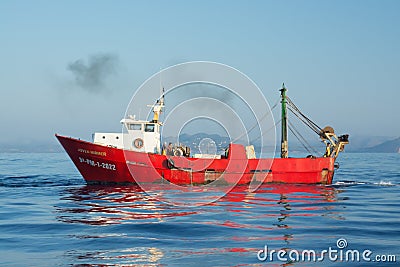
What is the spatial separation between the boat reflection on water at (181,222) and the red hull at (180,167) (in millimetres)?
3097

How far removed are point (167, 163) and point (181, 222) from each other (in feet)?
45.2

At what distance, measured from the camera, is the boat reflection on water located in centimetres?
1266

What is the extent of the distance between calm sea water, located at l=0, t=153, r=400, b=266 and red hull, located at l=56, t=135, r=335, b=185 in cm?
403

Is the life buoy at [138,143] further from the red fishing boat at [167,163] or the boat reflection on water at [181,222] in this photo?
the boat reflection on water at [181,222]

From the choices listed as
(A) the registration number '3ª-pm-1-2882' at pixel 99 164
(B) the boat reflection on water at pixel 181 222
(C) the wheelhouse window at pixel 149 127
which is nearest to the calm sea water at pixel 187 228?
(B) the boat reflection on water at pixel 181 222

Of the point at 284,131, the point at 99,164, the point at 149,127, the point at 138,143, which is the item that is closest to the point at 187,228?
the point at 99,164

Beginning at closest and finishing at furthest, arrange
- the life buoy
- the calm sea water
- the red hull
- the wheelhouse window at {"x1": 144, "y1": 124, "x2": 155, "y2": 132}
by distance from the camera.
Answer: the calm sea water → the red hull → the life buoy → the wheelhouse window at {"x1": 144, "y1": 124, "x2": 155, "y2": 132}

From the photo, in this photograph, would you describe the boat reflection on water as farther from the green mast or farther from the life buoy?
the green mast

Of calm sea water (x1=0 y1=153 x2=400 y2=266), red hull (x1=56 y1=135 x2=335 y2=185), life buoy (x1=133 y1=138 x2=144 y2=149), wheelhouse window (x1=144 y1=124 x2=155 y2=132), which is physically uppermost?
wheelhouse window (x1=144 y1=124 x2=155 y2=132)

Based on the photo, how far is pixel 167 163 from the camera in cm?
3086

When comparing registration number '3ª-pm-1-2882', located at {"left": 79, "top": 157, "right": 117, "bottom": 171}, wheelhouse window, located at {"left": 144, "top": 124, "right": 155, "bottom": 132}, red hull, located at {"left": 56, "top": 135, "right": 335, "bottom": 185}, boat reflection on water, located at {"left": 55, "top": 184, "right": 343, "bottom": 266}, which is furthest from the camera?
wheelhouse window, located at {"left": 144, "top": 124, "right": 155, "bottom": 132}

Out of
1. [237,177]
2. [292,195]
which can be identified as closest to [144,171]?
[237,177]

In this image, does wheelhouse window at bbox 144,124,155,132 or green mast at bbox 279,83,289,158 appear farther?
green mast at bbox 279,83,289,158

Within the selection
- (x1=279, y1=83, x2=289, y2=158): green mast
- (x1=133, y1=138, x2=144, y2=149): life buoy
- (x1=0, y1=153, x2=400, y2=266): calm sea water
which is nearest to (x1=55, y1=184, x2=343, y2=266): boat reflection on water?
(x1=0, y1=153, x2=400, y2=266): calm sea water
